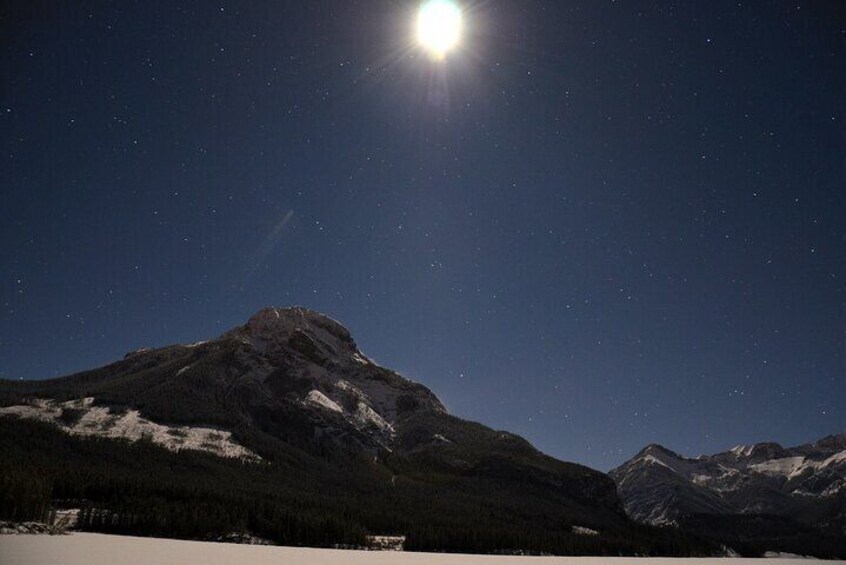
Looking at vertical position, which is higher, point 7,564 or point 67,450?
point 67,450

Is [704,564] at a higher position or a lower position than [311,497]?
lower

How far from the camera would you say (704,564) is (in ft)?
A: 518

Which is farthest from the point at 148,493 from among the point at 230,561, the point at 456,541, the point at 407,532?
the point at 230,561

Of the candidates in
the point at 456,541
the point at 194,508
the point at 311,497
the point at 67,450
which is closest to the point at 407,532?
the point at 456,541

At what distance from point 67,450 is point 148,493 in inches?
2870

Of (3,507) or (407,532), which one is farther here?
(407,532)

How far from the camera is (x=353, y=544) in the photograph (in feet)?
455

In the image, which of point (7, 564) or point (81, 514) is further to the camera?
point (81, 514)

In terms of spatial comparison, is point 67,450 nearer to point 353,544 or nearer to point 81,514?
point 81,514

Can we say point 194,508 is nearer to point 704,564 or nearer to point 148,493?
point 148,493

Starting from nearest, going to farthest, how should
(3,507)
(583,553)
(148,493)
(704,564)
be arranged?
(3,507) → (148,493) → (704,564) → (583,553)

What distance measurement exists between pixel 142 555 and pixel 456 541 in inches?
4280

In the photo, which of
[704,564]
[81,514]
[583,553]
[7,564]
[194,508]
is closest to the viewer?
[7,564]

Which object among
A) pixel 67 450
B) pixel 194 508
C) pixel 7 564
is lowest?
pixel 7 564
